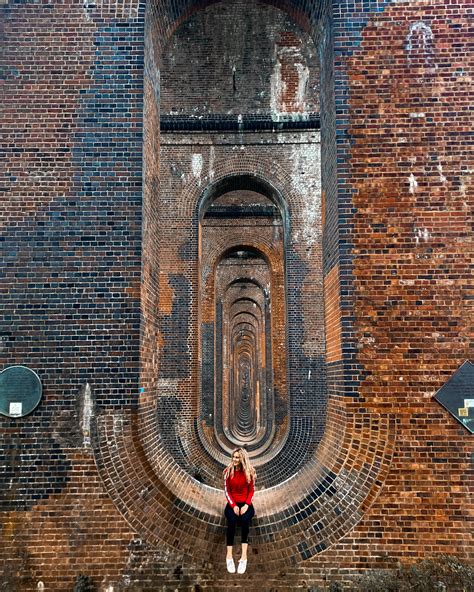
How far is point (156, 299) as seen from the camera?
5.97 m

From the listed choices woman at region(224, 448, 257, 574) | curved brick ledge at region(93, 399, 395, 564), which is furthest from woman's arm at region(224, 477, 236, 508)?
curved brick ledge at region(93, 399, 395, 564)

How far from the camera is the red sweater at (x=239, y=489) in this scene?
4.46m

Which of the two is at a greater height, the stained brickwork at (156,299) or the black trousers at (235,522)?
the stained brickwork at (156,299)

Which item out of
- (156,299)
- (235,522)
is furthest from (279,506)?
(156,299)

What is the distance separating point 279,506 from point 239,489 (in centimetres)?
80

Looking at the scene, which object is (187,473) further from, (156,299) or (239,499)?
(156,299)

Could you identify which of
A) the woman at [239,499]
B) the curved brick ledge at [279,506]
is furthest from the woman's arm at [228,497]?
the curved brick ledge at [279,506]

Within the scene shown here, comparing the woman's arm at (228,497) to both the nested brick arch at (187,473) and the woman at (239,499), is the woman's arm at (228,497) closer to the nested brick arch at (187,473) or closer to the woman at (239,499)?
the woman at (239,499)

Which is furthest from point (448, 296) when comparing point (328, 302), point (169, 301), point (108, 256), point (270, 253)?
point (270, 253)

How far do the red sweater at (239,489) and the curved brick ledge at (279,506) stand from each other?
0.52 m

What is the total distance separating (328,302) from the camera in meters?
5.71

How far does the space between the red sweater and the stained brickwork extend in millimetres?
525

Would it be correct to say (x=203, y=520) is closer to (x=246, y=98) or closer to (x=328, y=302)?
(x=328, y=302)

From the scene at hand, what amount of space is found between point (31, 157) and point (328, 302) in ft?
12.9
